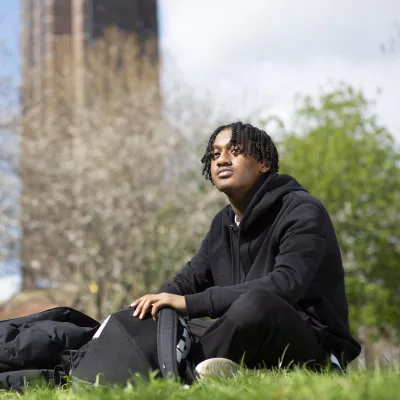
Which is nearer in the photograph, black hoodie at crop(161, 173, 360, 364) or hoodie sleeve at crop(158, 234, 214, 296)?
black hoodie at crop(161, 173, 360, 364)

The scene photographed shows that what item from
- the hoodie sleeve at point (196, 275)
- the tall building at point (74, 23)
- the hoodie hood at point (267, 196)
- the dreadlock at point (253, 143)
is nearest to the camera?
the hoodie hood at point (267, 196)

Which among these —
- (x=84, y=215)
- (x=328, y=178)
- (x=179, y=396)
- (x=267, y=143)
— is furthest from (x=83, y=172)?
(x=179, y=396)

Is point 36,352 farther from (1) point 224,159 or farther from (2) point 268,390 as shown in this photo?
(2) point 268,390

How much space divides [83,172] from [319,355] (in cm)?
2077

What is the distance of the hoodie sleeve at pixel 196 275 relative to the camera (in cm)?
489

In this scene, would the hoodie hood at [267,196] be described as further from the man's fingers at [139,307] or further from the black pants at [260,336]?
the man's fingers at [139,307]

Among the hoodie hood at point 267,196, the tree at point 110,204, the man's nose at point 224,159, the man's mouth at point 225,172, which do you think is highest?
the man's nose at point 224,159

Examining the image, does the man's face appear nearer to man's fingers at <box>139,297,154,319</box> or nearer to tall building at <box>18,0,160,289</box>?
man's fingers at <box>139,297,154,319</box>

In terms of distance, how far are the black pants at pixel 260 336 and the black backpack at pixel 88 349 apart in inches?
6.7

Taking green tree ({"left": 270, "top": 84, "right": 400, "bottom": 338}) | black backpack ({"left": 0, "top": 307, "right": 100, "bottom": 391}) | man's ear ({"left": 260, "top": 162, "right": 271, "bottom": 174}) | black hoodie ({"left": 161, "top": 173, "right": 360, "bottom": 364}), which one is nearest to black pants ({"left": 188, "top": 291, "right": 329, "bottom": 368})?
black hoodie ({"left": 161, "top": 173, "right": 360, "bottom": 364})

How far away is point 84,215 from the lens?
24.0m

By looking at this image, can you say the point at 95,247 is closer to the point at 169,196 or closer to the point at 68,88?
the point at 169,196

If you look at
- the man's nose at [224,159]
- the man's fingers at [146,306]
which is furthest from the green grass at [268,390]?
the man's nose at [224,159]

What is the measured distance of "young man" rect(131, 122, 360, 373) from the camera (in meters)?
3.99
